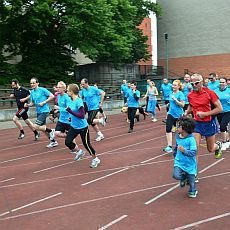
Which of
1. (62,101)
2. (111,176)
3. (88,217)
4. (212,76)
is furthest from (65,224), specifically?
(212,76)

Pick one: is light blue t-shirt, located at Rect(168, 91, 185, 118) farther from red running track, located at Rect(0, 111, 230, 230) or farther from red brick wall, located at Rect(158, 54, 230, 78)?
red brick wall, located at Rect(158, 54, 230, 78)

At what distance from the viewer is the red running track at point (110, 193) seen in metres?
4.95

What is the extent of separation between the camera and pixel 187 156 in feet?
18.8

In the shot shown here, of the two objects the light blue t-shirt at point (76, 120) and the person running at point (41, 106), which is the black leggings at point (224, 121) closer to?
the light blue t-shirt at point (76, 120)

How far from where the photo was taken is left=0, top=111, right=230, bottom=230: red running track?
16.2ft

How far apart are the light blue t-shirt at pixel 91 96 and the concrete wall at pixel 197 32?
Answer: 3677 cm

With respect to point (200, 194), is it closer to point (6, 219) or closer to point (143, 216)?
point (143, 216)

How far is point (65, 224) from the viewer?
4.89 meters

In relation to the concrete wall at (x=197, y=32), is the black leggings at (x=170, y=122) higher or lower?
lower

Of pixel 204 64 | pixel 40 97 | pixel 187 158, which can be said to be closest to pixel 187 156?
pixel 187 158

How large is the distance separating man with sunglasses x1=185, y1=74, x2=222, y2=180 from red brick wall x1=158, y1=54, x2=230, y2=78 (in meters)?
40.4

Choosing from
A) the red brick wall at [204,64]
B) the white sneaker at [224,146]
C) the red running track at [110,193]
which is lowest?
the red running track at [110,193]

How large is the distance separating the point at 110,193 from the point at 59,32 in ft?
78.0

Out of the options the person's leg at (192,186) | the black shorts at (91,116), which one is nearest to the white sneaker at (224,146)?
the person's leg at (192,186)
